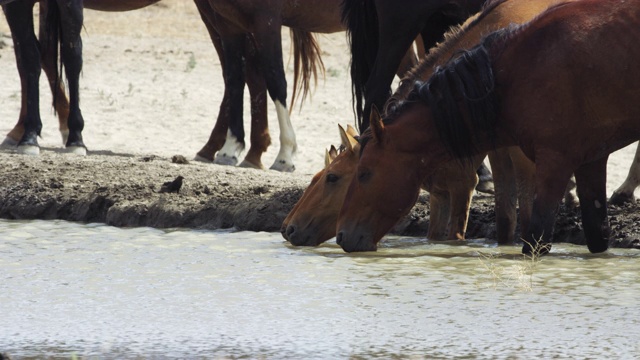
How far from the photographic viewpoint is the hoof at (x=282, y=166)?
1076 centimetres

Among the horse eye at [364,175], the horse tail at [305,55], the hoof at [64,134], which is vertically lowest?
the horse eye at [364,175]

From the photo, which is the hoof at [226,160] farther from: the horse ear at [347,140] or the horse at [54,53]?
the horse ear at [347,140]

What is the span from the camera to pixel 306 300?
552 centimetres

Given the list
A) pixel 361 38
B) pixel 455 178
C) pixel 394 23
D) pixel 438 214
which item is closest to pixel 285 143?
pixel 361 38

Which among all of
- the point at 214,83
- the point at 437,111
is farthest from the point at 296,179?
the point at 214,83

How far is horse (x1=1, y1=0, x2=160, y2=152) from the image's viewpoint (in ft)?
38.4

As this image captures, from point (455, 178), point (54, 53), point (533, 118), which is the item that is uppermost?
point (54, 53)

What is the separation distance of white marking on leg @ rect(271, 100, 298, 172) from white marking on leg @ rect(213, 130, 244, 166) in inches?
14.0

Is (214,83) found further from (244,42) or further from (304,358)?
(304,358)

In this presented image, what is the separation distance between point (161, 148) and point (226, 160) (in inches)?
43.6

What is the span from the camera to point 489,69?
258 inches

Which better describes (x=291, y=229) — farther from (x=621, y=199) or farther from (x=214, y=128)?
(x=214, y=128)

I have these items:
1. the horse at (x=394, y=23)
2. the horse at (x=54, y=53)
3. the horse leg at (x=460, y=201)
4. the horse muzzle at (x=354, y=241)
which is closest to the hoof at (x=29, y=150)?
the horse at (x=54, y=53)

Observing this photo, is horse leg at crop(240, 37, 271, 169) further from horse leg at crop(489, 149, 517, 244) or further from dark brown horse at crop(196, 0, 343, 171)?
horse leg at crop(489, 149, 517, 244)
